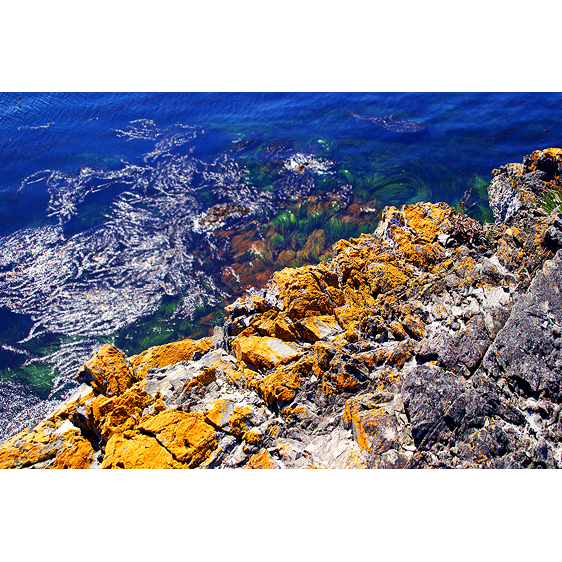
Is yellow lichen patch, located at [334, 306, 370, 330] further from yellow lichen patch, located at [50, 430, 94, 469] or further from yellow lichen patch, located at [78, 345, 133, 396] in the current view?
yellow lichen patch, located at [50, 430, 94, 469]

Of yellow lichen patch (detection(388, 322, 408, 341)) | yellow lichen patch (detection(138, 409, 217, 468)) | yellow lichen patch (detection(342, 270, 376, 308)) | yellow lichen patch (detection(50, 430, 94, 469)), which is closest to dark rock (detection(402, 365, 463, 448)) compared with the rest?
yellow lichen patch (detection(388, 322, 408, 341))

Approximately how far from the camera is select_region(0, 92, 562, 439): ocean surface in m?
11.0

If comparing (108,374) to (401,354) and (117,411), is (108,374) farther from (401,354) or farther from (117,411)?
(401,354)

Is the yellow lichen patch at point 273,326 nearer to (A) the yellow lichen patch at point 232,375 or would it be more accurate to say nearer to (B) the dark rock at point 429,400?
(A) the yellow lichen patch at point 232,375

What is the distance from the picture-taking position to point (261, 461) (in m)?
4.31

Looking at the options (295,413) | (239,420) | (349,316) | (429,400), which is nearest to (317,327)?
(349,316)

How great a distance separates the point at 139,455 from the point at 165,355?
10.6 ft

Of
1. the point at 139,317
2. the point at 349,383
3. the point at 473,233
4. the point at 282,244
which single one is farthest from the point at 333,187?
the point at 349,383

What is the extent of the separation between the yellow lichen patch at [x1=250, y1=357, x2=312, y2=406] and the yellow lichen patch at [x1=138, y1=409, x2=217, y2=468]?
3.44 ft

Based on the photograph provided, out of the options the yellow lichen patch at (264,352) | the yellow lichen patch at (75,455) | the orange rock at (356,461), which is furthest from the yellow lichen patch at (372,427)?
the yellow lichen patch at (75,455)

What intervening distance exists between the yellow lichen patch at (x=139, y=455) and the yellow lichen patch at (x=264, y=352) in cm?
217

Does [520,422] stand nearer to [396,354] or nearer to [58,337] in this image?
[396,354]

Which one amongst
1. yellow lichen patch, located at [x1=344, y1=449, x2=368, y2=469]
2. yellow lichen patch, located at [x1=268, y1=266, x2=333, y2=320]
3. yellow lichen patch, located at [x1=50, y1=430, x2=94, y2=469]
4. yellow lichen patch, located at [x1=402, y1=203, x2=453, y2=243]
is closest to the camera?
yellow lichen patch, located at [x1=344, y1=449, x2=368, y2=469]

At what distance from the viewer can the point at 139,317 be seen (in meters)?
11.1
